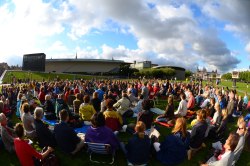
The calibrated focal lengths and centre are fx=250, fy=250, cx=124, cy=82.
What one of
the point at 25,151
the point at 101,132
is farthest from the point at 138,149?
the point at 25,151

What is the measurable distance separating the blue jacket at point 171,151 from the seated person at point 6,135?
464cm

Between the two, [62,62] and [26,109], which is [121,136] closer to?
[26,109]

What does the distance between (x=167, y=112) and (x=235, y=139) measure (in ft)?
21.4

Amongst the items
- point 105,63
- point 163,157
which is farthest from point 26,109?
point 105,63

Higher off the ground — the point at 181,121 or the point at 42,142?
the point at 181,121

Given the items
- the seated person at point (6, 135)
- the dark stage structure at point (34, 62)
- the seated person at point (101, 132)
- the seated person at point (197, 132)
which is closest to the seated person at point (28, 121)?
Result: the seated person at point (6, 135)

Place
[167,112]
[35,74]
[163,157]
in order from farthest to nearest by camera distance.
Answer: [35,74] < [167,112] < [163,157]

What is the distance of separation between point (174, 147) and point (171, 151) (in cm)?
19

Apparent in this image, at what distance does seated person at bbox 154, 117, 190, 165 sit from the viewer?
288 inches

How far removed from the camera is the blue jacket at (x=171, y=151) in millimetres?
7373

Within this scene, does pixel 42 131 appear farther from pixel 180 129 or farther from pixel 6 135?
pixel 180 129

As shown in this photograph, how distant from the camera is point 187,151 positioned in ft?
26.6

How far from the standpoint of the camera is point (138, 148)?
6.97 m

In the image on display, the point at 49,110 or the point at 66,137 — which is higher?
the point at 49,110
